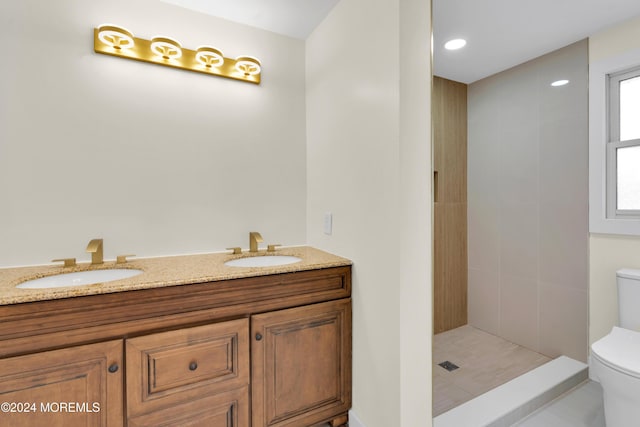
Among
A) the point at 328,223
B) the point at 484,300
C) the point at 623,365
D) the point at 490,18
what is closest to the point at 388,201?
the point at 328,223

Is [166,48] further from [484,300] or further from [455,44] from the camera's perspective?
[484,300]

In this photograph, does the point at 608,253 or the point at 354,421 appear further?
the point at 608,253

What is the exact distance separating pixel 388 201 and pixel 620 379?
131 cm

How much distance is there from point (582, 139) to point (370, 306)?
6.24 feet

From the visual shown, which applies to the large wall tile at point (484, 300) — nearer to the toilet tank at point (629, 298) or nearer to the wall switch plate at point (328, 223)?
the toilet tank at point (629, 298)

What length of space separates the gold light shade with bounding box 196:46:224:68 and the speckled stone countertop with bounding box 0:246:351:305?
44.0 inches

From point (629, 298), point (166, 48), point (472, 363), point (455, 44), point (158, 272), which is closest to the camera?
point (158, 272)

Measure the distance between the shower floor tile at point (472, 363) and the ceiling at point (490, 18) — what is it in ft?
7.45

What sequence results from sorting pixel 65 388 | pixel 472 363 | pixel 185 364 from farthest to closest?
1. pixel 472 363
2. pixel 185 364
3. pixel 65 388

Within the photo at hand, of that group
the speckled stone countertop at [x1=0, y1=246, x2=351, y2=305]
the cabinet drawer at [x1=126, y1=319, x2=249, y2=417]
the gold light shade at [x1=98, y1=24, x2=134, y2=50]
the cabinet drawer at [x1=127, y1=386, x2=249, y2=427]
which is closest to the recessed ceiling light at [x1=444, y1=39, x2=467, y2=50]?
the speckled stone countertop at [x1=0, y1=246, x2=351, y2=305]

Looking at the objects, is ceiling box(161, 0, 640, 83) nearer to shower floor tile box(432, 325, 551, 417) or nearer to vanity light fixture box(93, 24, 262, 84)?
vanity light fixture box(93, 24, 262, 84)

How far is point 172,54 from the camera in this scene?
1.64 meters

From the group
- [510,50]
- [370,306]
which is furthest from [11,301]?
[510,50]

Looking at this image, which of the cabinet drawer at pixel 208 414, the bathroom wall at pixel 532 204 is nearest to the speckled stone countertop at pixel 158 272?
the cabinet drawer at pixel 208 414
